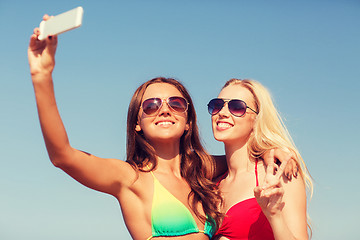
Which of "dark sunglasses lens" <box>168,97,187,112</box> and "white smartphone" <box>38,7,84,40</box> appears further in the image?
"dark sunglasses lens" <box>168,97,187,112</box>

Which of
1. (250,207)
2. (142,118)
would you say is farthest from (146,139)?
(250,207)

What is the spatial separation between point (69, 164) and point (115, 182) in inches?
38.9

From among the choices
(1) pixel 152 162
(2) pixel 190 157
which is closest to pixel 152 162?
(1) pixel 152 162

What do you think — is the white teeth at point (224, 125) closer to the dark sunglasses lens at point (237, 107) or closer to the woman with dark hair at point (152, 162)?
the dark sunglasses lens at point (237, 107)

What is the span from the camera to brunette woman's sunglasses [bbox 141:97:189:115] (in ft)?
22.8

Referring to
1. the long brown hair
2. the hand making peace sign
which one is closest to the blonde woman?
the long brown hair

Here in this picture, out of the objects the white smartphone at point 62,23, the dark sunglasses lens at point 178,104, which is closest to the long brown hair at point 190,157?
the dark sunglasses lens at point 178,104

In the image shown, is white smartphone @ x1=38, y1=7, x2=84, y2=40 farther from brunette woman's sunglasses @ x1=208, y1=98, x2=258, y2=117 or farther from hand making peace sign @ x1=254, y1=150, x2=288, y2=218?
brunette woman's sunglasses @ x1=208, y1=98, x2=258, y2=117

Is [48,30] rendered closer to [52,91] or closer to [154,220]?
[52,91]

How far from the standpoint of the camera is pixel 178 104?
7.10 meters

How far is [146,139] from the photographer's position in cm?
726

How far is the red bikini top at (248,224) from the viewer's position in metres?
6.30

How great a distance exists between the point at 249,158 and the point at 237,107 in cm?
83

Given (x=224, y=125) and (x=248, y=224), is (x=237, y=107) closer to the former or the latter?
(x=224, y=125)
